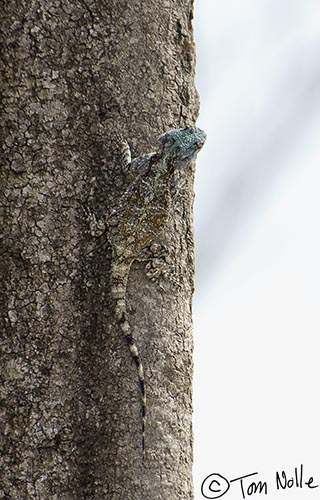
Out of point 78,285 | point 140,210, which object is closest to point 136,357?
point 78,285

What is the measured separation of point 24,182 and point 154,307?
0.59m

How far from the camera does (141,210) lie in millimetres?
3920

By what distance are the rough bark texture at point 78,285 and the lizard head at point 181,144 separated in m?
0.11

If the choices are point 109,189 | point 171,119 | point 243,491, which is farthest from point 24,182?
point 243,491

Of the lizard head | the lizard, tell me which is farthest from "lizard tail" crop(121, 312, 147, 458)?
the lizard head

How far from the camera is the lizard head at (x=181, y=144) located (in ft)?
13.0

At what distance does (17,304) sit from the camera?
384 centimetres

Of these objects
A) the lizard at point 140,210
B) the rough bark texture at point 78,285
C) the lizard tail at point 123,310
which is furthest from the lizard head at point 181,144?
the lizard tail at point 123,310

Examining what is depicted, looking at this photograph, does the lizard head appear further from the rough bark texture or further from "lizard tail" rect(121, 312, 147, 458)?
"lizard tail" rect(121, 312, 147, 458)

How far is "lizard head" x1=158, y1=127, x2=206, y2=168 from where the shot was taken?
3955 millimetres

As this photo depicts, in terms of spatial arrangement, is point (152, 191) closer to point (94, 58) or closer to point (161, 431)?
point (94, 58)

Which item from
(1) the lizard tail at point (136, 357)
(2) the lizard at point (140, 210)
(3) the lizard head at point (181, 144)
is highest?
A: (3) the lizard head at point (181, 144)

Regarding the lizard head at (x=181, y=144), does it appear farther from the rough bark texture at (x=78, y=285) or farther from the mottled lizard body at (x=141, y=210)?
the rough bark texture at (x=78, y=285)

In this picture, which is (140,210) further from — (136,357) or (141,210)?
(136,357)
